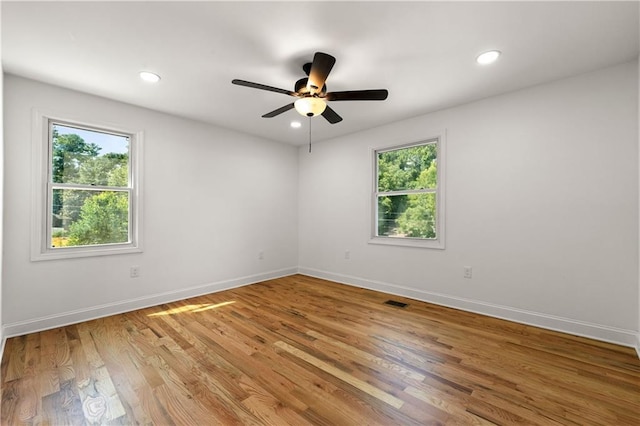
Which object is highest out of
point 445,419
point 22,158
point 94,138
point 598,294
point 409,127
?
point 409,127

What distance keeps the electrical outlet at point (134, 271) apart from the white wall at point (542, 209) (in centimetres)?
331

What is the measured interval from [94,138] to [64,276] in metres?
1.57

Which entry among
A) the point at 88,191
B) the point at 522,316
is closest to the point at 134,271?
the point at 88,191

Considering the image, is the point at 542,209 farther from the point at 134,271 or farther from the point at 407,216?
the point at 134,271

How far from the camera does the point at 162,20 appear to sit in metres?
1.92

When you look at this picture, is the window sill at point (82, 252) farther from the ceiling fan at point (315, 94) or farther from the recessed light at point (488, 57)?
the recessed light at point (488, 57)

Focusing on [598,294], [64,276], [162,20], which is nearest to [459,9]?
[162,20]

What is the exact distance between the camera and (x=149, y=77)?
270 centimetres

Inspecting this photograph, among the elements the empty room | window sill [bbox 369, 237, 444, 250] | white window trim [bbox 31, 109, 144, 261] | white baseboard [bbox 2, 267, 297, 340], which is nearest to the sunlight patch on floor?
the empty room

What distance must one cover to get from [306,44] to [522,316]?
3.42 metres

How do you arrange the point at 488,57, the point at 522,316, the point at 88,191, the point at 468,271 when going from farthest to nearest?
the point at 468,271
the point at 88,191
the point at 522,316
the point at 488,57

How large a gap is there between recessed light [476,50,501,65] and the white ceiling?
6 centimetres

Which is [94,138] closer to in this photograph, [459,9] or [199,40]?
[199,40]

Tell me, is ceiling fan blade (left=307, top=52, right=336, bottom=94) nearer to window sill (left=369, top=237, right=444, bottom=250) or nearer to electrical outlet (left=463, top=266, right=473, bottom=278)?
window sill (left=369, top=237, right=444, bottom=250)
